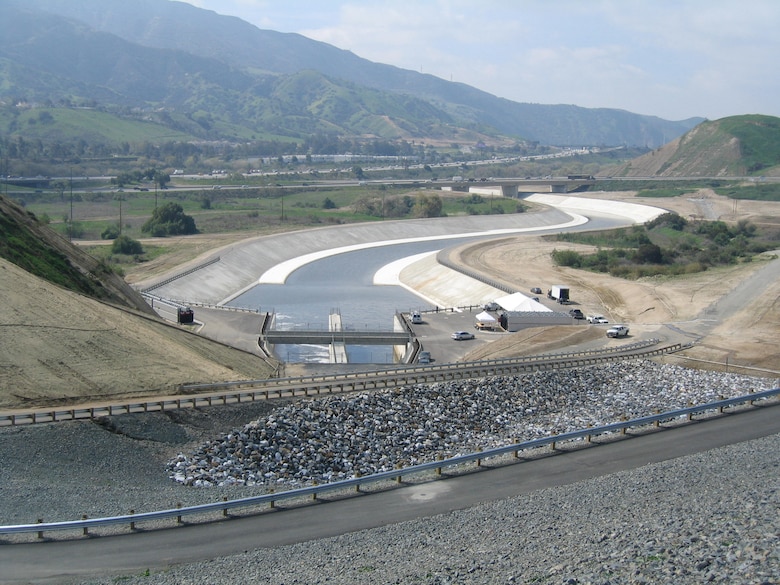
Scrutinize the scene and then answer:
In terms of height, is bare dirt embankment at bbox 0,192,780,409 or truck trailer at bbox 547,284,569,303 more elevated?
bare dirt embankment at bbox 0,192,780,409

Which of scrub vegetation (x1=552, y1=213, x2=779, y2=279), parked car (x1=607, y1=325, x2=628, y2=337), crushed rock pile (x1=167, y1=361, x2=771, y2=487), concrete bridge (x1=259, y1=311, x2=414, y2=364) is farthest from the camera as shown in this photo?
scrub vegetation (x1=552, y1=213, x2=779, y2=279)

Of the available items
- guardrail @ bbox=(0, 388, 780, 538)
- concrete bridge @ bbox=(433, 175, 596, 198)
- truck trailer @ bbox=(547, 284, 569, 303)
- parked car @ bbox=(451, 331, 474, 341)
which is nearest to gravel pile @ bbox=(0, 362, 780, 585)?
guardrail @ bbox=(0, 388, 780, 538)

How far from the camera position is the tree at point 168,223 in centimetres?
10631

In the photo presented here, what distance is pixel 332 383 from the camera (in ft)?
102

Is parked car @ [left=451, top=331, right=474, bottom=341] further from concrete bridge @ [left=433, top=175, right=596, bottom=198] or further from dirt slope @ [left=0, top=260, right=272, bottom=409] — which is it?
concrete bridge @ [left=433, top=175, right=596, bottom=198]

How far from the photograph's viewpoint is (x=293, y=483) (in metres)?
22.5

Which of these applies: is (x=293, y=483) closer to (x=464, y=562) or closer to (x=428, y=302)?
(x=464, y=562)

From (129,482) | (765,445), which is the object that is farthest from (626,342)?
(129,482)

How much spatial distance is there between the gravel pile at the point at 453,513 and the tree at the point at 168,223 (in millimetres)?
80537

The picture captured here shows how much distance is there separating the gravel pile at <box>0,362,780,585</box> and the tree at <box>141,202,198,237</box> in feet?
264

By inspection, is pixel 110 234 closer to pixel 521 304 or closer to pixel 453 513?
pixel 521 304

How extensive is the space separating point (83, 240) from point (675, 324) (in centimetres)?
6866

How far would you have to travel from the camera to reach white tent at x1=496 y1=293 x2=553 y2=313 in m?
56.5

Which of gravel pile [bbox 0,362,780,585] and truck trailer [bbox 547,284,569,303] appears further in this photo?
truck trailer [bbox 547,284,569,303]
